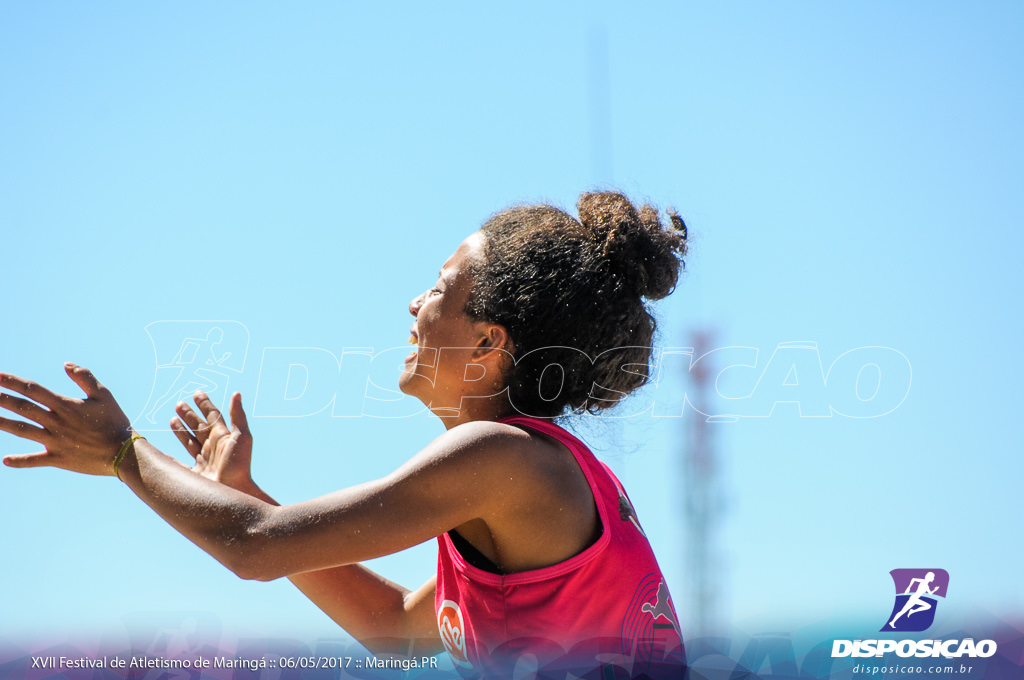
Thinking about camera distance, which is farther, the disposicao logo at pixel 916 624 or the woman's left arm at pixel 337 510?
the disposicao logo at pixel 916 624

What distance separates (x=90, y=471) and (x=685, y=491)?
18435 mm

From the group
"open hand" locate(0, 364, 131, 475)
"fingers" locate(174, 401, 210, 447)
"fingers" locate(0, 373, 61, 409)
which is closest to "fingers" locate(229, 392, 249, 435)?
"fingers" locate(174, 401, 210, 447)

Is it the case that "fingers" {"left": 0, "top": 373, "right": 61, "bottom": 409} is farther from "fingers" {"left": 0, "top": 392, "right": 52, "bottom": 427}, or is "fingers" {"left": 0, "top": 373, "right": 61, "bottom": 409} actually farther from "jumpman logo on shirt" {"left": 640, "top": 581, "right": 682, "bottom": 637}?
"jumpman logo on shirt" {"left": 640, "top": 581, "right": 682, "bottom": 637}

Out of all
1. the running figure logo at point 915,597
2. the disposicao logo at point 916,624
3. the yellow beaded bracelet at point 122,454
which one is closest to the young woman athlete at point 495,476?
the yellow beaded bracelet at point 122,454

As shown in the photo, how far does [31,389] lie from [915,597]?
4072mm

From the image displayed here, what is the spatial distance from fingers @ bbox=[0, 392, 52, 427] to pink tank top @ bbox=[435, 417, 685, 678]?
135 cm

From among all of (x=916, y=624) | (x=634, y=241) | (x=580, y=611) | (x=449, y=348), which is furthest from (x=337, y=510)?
(x=916, y=624)

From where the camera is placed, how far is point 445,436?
98.3 inches

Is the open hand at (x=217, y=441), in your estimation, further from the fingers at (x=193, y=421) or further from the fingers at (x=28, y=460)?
the fingers at (x=28, y=460)

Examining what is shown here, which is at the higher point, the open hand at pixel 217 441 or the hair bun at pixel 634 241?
the hair bun at pixel 634 241

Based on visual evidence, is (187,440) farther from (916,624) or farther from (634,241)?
(916,624)

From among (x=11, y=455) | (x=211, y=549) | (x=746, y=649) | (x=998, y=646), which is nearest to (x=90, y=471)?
(x=11, y=455)

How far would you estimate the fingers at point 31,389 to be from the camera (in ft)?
8.82

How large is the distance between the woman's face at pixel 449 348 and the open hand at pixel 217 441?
61 cm
